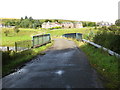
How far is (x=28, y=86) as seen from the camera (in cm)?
633

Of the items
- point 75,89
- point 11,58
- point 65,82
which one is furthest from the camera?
point 11,58

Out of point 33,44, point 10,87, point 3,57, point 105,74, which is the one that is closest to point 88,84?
point 105,74

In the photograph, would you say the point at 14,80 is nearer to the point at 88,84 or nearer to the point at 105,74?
the point at 88,84

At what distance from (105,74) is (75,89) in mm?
2916

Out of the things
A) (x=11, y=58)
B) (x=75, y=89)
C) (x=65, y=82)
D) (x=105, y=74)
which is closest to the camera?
(x=75, y=89)

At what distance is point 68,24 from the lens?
197 m

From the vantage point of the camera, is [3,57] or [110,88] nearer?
[110,88]

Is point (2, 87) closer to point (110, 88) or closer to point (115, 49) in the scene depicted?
point (110, 88)

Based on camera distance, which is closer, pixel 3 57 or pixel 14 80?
pixel 14 80

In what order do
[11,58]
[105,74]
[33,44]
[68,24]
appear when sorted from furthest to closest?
1. [68,24]
2. [33,44]
3. [11,58]
4. [105,74]

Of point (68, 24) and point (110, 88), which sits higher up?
point (68, 24)

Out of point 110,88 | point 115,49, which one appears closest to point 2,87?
point 110,88

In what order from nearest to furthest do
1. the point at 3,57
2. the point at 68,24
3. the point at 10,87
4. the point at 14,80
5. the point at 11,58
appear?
the point at 10,87 < the point at 14,80 < the point at 3,57 < the point at 11,58 < the point at 68,24

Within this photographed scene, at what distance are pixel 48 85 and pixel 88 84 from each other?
1558 mm
